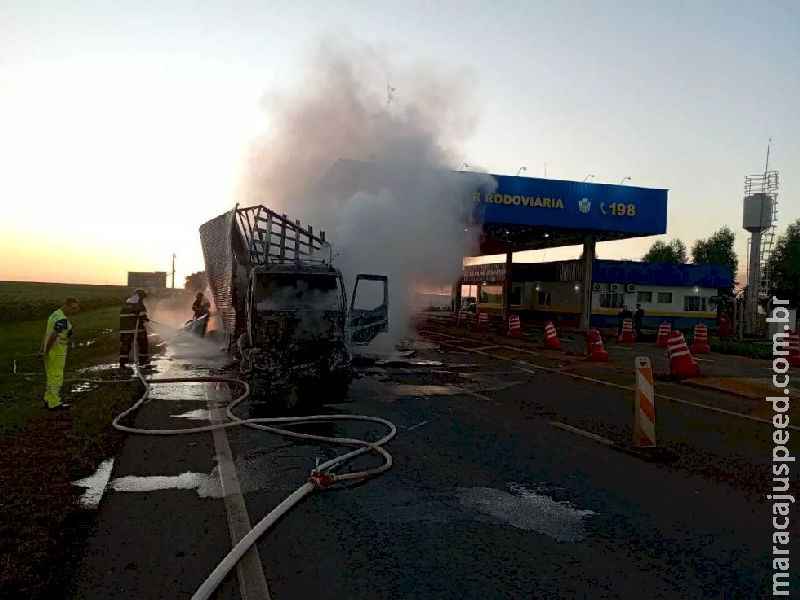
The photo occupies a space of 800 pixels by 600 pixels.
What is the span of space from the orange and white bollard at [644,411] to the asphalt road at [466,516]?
255mm

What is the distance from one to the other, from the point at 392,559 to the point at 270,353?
676 centimetres

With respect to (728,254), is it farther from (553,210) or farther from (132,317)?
(132,317)

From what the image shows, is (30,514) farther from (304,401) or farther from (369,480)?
(304,401)

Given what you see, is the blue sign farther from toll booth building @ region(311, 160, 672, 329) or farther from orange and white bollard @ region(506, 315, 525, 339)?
orange and white bollard @ region(506, 315, 525, 339)

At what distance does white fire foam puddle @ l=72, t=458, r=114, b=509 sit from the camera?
5166 millimetres

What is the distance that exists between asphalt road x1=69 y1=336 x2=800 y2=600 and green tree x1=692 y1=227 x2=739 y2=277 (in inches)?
4259

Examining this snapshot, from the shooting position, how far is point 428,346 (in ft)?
70.0

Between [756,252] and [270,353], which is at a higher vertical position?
[756,252]

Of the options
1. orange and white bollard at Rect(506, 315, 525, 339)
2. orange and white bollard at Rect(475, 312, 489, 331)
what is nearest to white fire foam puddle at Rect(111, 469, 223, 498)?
orange and white bollard at Rect(506, 315, 525, 339)

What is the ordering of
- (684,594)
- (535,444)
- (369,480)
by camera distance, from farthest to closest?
1. (535,444)
2. (369,480)
3. (684,594)

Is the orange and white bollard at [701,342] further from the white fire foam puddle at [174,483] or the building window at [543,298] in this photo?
the white fire foam puddle at [174,483]

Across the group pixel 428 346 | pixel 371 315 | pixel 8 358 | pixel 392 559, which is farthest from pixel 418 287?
pixel 392 559

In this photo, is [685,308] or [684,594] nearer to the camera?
[684,594]

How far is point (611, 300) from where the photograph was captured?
38.8m
